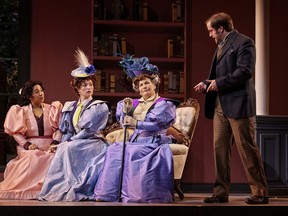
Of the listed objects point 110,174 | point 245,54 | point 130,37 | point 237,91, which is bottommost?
point 110,174

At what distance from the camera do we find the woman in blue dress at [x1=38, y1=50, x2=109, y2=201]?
4.68m

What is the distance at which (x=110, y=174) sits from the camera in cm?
463

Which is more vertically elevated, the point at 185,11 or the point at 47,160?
the point at 185,11

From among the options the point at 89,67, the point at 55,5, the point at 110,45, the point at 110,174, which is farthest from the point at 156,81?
the point at 55,5

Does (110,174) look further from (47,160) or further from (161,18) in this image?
(161,18)

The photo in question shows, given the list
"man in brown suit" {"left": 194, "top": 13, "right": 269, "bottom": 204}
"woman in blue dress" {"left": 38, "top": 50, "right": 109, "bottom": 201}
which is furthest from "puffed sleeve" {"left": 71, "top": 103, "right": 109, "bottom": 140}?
"man in brown suit" {"left": 194, "top": 13, "right": 269, "bottom": 204}

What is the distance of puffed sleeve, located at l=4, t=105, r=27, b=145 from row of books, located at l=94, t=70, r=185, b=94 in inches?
61.7

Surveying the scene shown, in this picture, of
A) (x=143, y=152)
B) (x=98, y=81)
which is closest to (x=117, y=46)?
(x=98, y=81)

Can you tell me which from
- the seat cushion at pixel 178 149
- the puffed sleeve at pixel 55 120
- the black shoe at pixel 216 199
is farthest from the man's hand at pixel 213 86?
the puffed sleeve at pixel 55 120

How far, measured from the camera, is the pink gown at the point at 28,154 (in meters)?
4.88

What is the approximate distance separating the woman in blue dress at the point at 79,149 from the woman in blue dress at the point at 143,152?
13 centimetres

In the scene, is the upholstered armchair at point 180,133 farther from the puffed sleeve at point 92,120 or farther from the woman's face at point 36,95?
the woman's face at point 36,95

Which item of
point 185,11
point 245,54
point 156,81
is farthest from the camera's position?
point 185,11

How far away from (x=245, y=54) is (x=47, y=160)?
6.50ft
